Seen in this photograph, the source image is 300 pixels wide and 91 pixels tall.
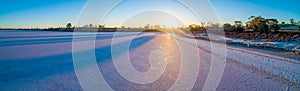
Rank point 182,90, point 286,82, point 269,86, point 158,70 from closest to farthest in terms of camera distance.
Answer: point 182,90 < point 269,86 < point 286,82 < point 158,70

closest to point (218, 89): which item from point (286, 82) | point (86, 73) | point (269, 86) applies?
point (269, 86)

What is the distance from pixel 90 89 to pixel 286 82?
3552 millimetres

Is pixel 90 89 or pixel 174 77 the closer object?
pixel 90 89

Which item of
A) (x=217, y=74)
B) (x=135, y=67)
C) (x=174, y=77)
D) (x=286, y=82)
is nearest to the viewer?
(x=286, y=82)

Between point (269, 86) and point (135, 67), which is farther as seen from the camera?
point (135, 67)

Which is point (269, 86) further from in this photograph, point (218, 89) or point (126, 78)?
point (126, 78)

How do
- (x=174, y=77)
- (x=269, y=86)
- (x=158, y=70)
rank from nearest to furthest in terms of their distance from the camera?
(x=269, y=86), (x=174, y=77), (x=158, y=70)

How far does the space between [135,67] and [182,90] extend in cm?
205

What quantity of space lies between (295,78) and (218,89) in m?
2.03

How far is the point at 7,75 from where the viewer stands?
3.92 meters

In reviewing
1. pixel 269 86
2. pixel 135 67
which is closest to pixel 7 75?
pixel 135 67

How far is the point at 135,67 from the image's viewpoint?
200 inches

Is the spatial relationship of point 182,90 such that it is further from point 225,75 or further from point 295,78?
point 295,78

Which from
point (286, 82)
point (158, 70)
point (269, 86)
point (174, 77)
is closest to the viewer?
point (269, 86)
